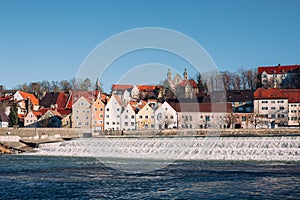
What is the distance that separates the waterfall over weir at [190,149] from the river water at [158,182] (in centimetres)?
393

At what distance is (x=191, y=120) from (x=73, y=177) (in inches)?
1760

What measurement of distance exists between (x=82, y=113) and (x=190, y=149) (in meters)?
33.7

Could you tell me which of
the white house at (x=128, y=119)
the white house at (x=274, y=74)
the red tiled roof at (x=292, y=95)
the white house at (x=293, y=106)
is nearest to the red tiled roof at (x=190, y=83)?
the white house at (x=128, y=119)

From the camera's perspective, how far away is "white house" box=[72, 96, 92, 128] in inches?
2431

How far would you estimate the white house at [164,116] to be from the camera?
63.7 metres

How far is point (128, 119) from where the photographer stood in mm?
62656

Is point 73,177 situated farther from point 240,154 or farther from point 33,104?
point 33,104

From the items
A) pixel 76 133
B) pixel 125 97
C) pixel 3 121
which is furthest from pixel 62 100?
pixel 76 133

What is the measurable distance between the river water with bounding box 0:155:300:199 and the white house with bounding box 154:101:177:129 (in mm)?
37580

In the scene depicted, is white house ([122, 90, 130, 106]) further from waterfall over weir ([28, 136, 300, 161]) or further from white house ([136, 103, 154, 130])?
waterfall over weir ([28, 136, 300, 161])

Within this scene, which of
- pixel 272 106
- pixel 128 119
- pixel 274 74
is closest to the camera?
pixel 128 119

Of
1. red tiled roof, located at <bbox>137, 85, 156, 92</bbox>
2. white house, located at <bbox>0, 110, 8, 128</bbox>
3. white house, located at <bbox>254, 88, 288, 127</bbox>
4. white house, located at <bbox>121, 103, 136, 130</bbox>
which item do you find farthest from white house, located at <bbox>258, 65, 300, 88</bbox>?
white house, located at <bbox>0, 110, 8, 128</bbox>

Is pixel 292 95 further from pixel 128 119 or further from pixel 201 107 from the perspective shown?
pixel 128 119

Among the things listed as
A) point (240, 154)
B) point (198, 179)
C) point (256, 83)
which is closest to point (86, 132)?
point (240, 154)
